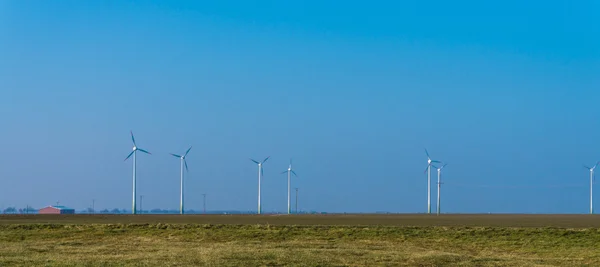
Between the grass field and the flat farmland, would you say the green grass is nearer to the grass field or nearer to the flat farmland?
the grass field

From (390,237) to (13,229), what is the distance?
30870 mm

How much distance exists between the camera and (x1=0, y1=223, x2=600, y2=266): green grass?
41219 mm

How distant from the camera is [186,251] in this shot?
151ft

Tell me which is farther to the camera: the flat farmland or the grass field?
the flat farmland

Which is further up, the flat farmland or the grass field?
the grass field

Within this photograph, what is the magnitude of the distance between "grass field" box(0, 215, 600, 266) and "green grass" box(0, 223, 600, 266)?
0.05 metres

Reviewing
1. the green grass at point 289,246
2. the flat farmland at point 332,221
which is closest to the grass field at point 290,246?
the green grass at point 289,246

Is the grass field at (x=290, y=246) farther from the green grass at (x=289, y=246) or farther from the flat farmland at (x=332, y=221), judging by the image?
the flat farmland at (x=332, y=221)

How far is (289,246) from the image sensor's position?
5153 cm

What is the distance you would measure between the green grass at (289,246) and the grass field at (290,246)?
5 cm

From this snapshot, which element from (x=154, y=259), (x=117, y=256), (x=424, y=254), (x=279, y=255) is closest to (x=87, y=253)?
(x=117, y=256)

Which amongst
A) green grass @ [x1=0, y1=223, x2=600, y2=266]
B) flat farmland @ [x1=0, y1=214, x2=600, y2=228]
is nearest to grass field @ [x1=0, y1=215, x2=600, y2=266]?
green grass @ [x1=0, y1=223, x2=600, y2=266]

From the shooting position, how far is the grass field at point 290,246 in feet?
135

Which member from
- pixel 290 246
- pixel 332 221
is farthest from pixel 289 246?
pixel 332 221
